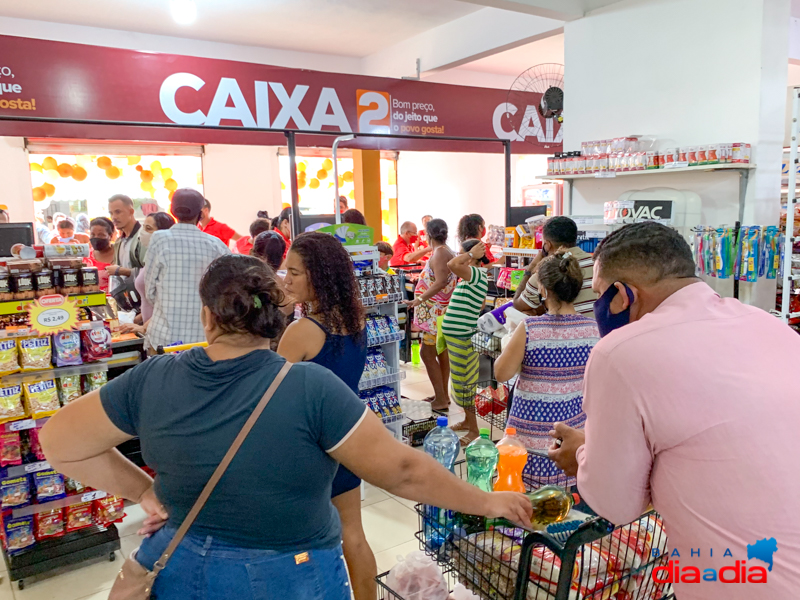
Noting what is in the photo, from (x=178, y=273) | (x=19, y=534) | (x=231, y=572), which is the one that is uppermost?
(x=178, y=273)

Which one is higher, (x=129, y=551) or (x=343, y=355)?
(x=343, y=355)

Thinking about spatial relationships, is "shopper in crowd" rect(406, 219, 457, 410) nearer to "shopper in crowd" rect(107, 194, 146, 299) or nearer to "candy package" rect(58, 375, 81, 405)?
"shopper in crowd" rect(107, 194, 146, 299)

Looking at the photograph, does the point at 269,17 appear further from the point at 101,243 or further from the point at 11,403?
the point at 11,403

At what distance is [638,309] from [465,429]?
11.5 ft

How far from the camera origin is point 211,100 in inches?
200

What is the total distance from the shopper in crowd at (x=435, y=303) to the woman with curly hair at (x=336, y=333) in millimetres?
2796

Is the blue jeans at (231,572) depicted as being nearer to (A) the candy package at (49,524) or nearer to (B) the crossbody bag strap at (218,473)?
(B) the crossbody bag strap at (218,473)

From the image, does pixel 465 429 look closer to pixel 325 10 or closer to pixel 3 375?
Answer: pixel 3 375

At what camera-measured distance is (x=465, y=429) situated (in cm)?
484

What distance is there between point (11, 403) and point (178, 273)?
116 centimetres

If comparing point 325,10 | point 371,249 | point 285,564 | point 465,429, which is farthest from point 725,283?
point 325,10

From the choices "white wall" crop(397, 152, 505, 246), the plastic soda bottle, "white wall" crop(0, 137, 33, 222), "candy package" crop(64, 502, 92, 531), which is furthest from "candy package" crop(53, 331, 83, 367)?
"white wall" crop(397, 152, 505, 246)

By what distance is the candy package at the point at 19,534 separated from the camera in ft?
9.95

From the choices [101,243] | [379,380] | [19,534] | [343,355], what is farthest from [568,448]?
[101,243]
